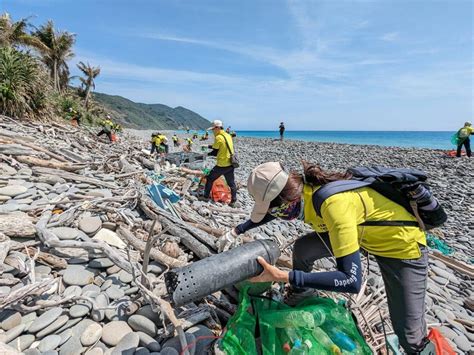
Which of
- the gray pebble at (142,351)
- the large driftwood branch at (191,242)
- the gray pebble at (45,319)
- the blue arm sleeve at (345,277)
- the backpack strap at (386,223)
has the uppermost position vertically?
the backpack strap at (386,223)

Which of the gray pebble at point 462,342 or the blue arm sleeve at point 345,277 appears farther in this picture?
the gray pebble at point 462,342

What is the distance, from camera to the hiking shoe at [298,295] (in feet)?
7.82

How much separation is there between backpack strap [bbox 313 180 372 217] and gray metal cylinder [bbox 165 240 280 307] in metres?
0.63

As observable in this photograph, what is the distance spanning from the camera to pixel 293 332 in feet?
6.27

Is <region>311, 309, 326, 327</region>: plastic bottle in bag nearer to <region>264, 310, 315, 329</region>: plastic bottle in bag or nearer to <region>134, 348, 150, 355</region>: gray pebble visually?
<region>264, 310, 315, 329</region>: plastic bottle in bag

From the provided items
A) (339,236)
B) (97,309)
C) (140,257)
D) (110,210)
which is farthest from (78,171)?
(339,236)

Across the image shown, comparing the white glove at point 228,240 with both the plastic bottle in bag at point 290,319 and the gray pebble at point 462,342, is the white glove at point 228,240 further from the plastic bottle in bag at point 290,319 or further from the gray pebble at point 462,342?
the gray pebble at point 462,342

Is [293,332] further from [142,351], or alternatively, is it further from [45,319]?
[45,319]

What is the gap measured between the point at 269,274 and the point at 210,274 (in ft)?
1.38

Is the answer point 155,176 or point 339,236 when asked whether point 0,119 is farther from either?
point 339,236

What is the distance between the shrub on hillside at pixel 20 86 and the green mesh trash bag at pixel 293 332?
1169 centimetres

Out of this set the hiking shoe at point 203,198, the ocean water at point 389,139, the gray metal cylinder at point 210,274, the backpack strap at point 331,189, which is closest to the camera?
the backpack strap at point 331,189

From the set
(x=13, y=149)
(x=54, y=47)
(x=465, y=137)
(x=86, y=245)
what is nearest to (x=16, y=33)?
(x=54, y=47)

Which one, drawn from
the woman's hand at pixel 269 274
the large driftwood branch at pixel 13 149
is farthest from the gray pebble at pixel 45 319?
the large driftwood branch at pixel 13 149
